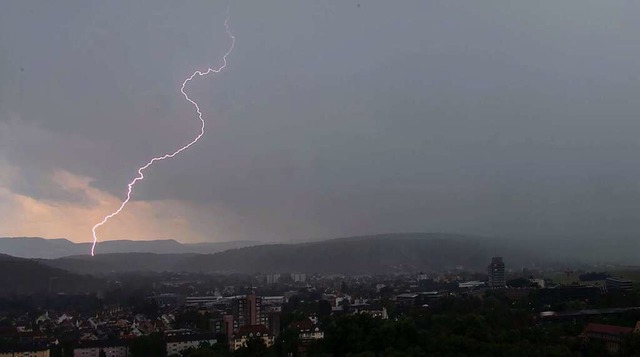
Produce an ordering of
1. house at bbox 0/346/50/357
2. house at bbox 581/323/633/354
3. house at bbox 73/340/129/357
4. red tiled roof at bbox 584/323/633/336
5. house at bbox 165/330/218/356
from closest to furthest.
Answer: house at bbox 581/323/633/354
red tiled roof at bbox 584/323/633/336
house at bbox 0/346/50/357
house at bbox 165/330/218/356
house at bbox 73/340/129/357

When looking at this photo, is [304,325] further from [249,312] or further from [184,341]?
[249,312]

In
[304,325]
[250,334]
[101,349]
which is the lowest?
[101,349]

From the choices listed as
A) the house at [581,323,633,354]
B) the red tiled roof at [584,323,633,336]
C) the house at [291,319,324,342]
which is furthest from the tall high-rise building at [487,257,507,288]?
the house at [581,323,633,354]

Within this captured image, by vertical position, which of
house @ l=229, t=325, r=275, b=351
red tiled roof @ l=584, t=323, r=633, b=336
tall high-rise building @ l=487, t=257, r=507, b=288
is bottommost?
house @ l=229, t=325, r=275, b=351

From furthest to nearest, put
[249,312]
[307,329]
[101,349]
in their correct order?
[249,312]
[307,329]
[101,349]

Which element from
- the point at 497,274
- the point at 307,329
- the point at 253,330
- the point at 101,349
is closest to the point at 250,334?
the point at 253,330

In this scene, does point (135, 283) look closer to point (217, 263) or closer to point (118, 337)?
point (118, 337)

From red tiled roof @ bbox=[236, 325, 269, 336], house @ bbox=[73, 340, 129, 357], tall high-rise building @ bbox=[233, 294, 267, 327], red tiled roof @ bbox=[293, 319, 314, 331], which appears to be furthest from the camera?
tall high-rise building @ bbox=[233, 294, 267, 327]

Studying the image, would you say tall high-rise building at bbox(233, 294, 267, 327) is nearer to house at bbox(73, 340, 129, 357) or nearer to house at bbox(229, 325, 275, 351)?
house at bbox(229, 325, 275, 351)

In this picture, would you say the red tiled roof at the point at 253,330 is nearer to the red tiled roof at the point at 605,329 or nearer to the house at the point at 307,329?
the house at the point at 307,329

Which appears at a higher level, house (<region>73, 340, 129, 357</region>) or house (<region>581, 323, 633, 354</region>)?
house (<region>581, 323, 633, 354</region>)
